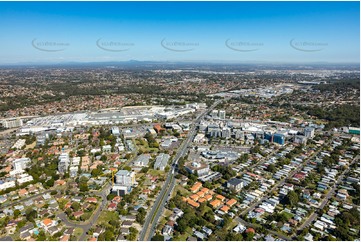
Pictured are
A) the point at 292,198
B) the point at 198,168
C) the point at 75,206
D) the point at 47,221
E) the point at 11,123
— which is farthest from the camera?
the point at 11,123

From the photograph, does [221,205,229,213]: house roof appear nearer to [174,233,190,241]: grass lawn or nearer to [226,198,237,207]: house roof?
[226,198,237,207]: house roof

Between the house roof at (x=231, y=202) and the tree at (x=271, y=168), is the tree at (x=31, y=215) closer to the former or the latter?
the house roof at (x=231, y=202)

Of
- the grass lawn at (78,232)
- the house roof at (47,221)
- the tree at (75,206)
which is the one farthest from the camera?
the tree at (75,206)

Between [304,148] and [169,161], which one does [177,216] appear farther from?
[304,148]

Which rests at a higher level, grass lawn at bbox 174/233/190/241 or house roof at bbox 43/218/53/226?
house roof at bbox 43/218/53/226

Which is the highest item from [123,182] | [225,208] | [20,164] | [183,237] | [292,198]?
[20,164]

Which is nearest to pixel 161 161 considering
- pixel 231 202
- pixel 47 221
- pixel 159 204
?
pixel 159 204

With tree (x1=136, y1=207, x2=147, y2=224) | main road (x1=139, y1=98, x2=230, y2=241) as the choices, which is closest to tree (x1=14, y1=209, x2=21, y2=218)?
tree (x1=136, y1=207, x2=147, y2=224)

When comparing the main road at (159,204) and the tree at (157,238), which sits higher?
the tree at (157,238)

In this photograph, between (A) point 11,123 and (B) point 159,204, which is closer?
(B) point 159,204

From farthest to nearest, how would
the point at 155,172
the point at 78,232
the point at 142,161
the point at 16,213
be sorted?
the point at 142,161, the point at 155,172, the point at 16,213, the point at 78,232

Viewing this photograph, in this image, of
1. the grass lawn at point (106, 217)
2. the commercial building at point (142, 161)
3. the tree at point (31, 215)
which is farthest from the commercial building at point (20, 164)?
the grass lawn at point (106, 217)

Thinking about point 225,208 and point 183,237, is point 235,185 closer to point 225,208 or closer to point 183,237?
point 225,208
